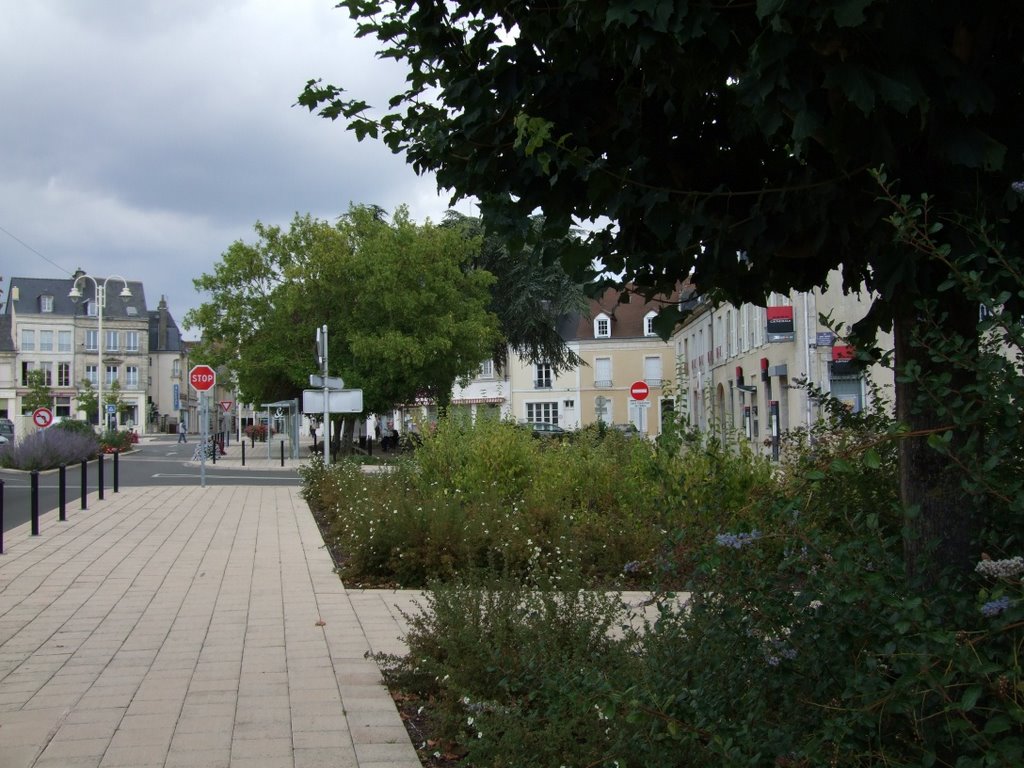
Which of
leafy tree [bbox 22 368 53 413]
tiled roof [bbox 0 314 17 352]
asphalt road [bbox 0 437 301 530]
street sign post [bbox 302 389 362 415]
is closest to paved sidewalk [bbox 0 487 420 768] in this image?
asphalt road [bbox 0 437 301 530]

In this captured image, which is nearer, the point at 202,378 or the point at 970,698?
the point at 970,698

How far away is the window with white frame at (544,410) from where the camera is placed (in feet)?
228

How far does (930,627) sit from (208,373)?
23887 millimetres

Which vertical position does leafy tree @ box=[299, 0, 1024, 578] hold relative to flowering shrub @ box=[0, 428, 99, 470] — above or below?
above

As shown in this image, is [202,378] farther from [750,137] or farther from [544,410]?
[544,410]

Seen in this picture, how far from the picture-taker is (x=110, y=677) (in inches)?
217

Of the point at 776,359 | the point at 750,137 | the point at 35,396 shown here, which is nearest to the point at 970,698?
the point at 750,137

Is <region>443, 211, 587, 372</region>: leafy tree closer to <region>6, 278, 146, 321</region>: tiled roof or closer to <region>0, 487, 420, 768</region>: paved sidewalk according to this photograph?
<region>0, 487, 420, 768</region>: paved sidewalk

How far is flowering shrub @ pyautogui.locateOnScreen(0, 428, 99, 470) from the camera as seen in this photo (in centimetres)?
3059

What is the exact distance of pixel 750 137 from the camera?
3.50 meters

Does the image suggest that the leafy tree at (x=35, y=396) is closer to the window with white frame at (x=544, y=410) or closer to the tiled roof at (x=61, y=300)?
the window with white frame at (x=544, y=410)

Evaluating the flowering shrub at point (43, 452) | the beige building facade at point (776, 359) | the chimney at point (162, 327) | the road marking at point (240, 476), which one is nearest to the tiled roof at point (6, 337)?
the chimney at point (162, 327)

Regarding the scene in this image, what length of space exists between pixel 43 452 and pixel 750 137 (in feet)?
103

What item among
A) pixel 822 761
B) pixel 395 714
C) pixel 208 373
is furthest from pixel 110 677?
pixel 208 373
